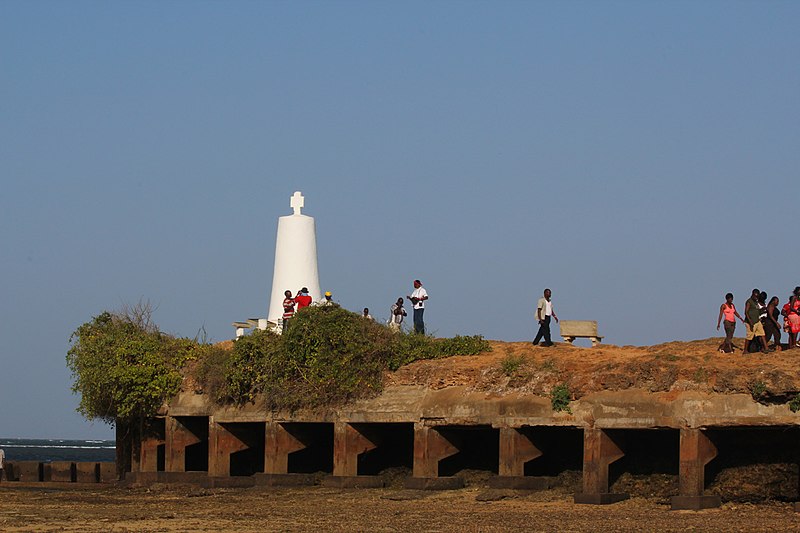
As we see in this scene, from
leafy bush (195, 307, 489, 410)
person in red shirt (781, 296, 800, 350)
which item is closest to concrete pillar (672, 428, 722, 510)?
person in red shirt (781, 296, 800, 350)

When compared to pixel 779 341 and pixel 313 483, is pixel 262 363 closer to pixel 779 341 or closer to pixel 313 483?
pixel 313 483

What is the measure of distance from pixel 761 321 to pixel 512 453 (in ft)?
19.9

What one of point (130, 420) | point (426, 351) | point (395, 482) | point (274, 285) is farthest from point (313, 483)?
point (274, 285)

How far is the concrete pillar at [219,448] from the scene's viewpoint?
1319 inches

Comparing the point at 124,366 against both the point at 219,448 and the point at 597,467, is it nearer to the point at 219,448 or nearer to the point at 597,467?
the point at 219,448

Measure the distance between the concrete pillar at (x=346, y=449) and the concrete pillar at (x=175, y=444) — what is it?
5.37 metres

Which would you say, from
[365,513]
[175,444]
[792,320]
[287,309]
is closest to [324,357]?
[287,309]

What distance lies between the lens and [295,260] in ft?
131

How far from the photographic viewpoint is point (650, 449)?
2970 centimetres

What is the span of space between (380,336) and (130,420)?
27.5 ft

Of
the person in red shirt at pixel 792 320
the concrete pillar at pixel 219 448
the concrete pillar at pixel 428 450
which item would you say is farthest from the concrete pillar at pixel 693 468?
the concrete pillar at pixel 219 448

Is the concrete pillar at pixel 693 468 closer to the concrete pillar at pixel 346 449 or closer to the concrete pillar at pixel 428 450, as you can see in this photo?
the concrete pillar at pixel 428 450

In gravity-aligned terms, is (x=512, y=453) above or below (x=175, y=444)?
above

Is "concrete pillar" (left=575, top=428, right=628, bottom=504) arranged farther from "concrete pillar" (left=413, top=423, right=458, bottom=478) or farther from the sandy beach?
"concrete pillar" (left=413, top=423, right=458, bottom=478)
